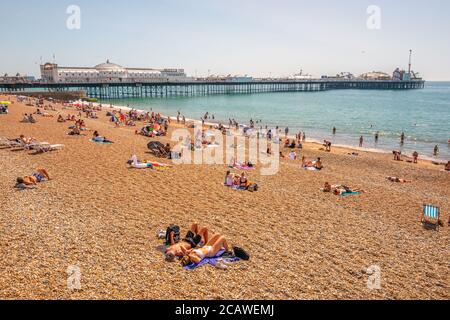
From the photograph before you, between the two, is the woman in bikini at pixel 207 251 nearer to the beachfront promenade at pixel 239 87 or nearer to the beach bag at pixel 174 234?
the beach bag at pixel 174 234

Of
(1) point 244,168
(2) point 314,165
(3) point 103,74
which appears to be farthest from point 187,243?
(3) point 103,74

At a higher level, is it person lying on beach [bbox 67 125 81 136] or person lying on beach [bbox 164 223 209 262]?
person lying on beach [bbox 67 125 81 136]

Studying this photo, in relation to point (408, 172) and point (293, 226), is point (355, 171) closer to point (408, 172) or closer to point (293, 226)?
point (408, 172)

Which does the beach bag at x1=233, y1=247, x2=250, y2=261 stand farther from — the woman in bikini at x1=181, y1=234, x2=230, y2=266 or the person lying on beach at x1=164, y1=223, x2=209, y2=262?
the person lying on beach at x1=164, y1=223, x2=209, y2=262

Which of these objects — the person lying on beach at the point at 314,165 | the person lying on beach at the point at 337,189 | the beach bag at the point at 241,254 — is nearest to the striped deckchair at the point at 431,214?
the person lying on beach at the point at 337,189

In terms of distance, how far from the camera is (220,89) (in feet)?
314

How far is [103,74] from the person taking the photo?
78188 millimetres

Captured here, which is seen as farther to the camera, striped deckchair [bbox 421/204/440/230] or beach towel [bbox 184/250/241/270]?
striped deckchair [bbox 421/204/440/230]

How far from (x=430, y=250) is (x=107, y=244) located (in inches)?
229

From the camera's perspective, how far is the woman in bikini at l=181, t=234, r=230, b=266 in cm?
525

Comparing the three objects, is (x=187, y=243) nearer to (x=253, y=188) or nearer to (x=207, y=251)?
(x=207, y=251)

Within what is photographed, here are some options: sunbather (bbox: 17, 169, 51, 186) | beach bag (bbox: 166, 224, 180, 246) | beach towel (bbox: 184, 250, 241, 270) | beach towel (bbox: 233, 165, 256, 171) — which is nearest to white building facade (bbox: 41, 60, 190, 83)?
beach towel (bbox: 233, 165, 256, 171)
